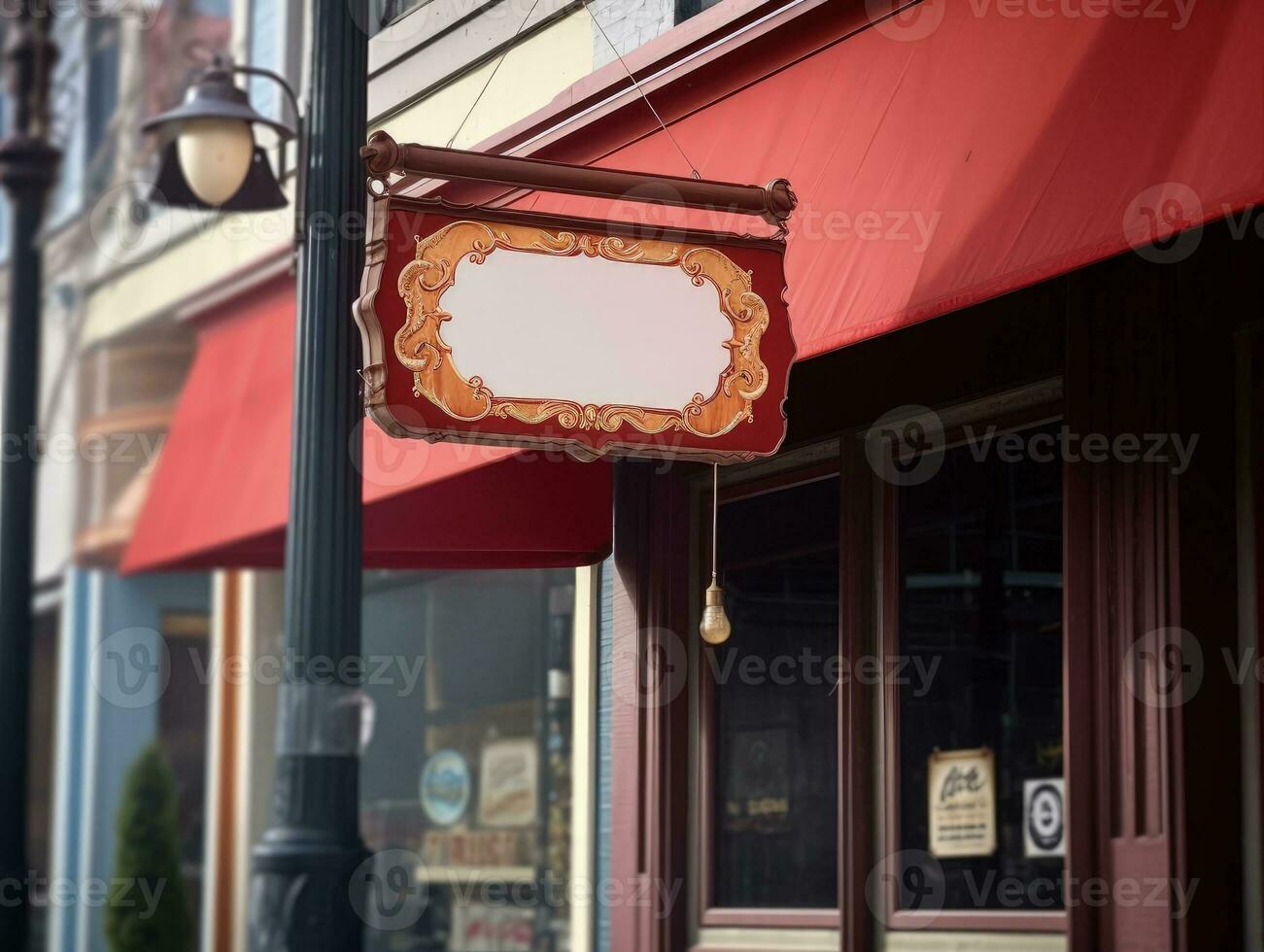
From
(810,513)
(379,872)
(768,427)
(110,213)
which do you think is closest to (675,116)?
(810,513)

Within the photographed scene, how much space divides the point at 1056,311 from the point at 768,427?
120cm

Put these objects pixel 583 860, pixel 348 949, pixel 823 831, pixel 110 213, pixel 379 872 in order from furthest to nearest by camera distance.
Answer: pixel 110 213
pixel 379 872
pixel 583 860
pixel 823 831
pixel 348 949

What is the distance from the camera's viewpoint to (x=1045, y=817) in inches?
251

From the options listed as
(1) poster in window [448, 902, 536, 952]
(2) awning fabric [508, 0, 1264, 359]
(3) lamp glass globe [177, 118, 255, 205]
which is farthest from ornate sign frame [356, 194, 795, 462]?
(1) poster in window [448, 902, 536, 952]

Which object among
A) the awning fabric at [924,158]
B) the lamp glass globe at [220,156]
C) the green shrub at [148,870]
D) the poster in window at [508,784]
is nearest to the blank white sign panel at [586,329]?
the awning fabric at [924,158]

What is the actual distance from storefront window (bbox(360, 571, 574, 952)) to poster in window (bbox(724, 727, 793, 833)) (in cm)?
216

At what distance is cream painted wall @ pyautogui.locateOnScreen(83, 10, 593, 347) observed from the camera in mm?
9078

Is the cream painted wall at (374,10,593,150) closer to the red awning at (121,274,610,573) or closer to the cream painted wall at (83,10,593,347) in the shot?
the cream painted wall at (83,10,593,347)

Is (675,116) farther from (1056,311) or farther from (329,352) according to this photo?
(329,352)

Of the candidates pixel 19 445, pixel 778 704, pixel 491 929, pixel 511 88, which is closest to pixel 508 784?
pixel 491 929

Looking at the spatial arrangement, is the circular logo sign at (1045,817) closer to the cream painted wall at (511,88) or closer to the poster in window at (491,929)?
the cream painted wall at (511,88)

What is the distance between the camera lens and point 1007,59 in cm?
598

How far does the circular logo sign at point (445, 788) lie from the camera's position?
456 inches

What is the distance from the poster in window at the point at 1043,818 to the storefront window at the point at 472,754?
12.6 ft
